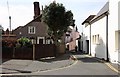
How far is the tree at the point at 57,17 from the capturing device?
42.4 meters

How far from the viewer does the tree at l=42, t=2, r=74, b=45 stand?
1670 inches

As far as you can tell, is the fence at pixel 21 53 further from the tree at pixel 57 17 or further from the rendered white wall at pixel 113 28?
the tree at pixel 57 17

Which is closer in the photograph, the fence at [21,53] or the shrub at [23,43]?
the fence at [21,53]

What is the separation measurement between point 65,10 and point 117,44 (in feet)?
64.8

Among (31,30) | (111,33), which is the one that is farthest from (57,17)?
(31,30)

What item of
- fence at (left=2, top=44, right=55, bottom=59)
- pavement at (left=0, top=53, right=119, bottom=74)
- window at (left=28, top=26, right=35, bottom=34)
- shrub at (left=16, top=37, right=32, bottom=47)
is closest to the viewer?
pavement at (left=0, top=53, right=119, bottom=74)

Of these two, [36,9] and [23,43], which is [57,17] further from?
[36,9]

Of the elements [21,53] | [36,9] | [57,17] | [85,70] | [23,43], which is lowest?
[85,70]

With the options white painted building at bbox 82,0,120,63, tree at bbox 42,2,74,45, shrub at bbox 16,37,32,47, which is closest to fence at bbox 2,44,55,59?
A: shrub at bbox 16,37,32,47

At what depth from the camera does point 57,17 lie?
140 ft

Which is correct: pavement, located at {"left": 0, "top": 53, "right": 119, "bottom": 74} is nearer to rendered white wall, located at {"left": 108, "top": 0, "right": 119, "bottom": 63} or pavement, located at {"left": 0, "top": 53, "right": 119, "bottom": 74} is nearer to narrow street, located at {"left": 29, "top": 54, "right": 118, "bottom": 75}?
narrow street, located at {"left": 29, "top": 54, "right": 118, "bottom": 75}

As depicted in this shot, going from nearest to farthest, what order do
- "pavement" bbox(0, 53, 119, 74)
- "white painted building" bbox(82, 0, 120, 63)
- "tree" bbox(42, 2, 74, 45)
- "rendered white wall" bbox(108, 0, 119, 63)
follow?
"pavement" bbox(0, 53, 119, 74), "white painted building" bbox(82, 0, 120, 63), "rendered white wall" bbox(108, 0, 119, 63), "tree" bbox(42, 2, 74, 45)

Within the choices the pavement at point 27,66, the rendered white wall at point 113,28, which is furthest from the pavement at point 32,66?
the rendered white wall at point 113,28

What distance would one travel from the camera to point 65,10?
44.3 metres
